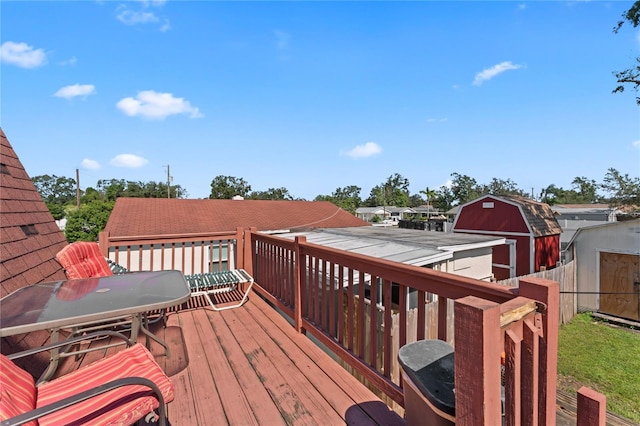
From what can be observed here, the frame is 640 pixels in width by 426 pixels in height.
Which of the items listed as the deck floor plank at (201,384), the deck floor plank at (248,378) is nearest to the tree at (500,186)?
the deck floor plank at (248,378)

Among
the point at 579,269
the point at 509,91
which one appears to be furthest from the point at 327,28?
the point at 579,269

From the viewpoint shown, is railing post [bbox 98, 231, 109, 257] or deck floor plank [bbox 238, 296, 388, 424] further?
railing post [bbox 98, 231, 109, 257]

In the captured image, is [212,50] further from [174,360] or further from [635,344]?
[635,344]

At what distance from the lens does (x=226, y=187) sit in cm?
3816

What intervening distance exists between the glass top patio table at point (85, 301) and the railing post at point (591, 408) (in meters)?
2.13

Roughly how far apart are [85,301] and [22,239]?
1568 mm

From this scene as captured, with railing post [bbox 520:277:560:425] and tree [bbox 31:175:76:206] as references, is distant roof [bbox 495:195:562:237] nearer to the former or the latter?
railing post [bbox 520:277:560:425]

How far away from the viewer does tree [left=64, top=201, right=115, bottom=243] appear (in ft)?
75.2

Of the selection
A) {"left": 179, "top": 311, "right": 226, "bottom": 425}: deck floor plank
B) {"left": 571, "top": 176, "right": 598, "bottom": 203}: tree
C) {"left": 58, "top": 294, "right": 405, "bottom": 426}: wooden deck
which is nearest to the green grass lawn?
{"left": 58, "top": 294, "right": 405, "bottom": 426}: wooden deck

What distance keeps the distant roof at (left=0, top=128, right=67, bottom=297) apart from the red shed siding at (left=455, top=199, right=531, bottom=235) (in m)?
16.2

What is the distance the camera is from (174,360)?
8.32 ft

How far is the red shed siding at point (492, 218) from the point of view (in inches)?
538

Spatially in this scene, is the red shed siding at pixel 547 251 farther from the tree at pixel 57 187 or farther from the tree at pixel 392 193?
the tree at pixel 57 187

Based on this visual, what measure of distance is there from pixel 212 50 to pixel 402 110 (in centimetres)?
1051
